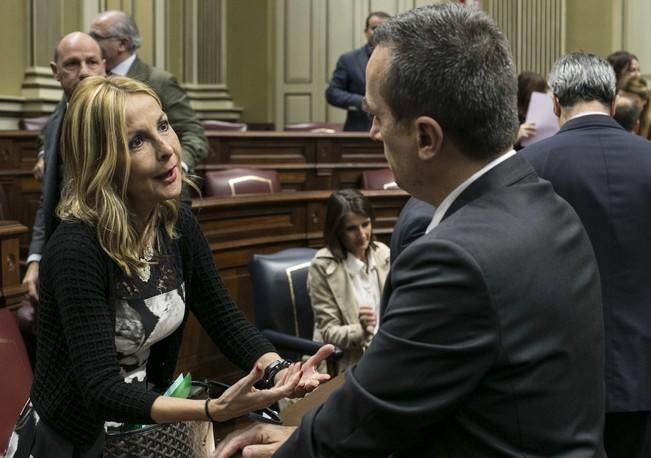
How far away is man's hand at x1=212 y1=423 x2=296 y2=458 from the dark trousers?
1405 millimetres

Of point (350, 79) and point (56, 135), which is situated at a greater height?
point (350, 79)

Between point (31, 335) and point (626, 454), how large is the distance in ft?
5.40

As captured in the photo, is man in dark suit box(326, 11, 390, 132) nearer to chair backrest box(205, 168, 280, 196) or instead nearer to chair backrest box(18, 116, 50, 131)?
chair backrest box(205, 168, 280, 196)

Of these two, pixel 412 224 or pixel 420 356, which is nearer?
pixel 420 356

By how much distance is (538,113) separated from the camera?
493 cm

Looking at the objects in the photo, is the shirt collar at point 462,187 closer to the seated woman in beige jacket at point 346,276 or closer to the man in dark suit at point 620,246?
the man in dark suit at point 620,246

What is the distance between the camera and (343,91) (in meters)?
7.28

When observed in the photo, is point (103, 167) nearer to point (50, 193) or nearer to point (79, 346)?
point (79, 346)

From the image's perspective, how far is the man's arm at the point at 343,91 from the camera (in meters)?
7.21

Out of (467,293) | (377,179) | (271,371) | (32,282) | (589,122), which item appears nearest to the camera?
(467,293)

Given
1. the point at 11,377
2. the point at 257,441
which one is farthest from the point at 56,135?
the point at 257,441

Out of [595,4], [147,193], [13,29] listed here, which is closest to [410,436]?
[147,193]

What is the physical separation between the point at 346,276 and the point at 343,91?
354 centimetres

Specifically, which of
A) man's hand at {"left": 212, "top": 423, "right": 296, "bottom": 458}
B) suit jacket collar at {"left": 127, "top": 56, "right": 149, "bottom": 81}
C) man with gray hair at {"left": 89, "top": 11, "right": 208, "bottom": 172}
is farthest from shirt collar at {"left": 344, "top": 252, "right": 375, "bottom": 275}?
man's hand at {"left": 212, "top": 423, "right": 296, "bottom": 458}
